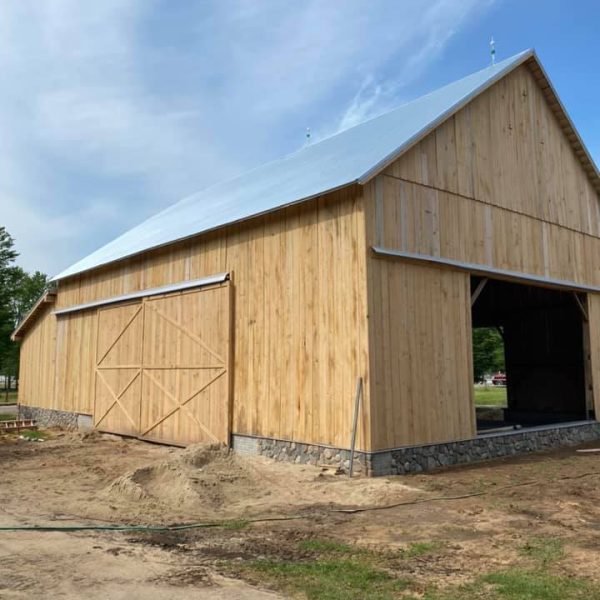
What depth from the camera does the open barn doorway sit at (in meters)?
19.4

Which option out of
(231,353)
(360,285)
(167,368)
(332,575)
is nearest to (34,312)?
(167,368)

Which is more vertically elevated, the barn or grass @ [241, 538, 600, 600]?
the barn

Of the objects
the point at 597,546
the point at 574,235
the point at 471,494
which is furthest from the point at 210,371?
the point at 574,235

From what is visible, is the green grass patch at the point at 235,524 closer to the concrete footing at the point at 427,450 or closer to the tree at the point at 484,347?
the concrete footing at the point at 427,450

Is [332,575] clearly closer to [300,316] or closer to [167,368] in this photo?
[300,316]

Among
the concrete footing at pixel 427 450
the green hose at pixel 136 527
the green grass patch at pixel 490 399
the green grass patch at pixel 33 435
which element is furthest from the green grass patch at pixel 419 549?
the green grass patch at pixel 490 399

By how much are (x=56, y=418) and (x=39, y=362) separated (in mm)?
2734

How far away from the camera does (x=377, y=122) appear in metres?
15.6

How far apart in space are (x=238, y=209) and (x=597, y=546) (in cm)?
971

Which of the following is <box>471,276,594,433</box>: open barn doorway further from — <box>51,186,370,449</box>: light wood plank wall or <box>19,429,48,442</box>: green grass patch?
<box>19,429,48,442</box>: green grass patch

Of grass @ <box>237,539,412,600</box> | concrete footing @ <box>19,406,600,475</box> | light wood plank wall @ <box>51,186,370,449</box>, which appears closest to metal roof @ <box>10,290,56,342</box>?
light wood plank wall @ <box>51,186,370,449</box>

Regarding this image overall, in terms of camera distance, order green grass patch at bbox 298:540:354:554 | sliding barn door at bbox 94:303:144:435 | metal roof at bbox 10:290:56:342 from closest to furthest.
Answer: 1. green grass patch at bbox 298:540:354:554
2. sliding barn door at bbox 94:303:144:435
3. metal roof at bbox 10:290:56:342

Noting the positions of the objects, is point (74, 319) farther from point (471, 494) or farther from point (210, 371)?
point (471, 494)

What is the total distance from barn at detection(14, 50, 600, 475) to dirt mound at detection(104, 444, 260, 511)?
131 cm
